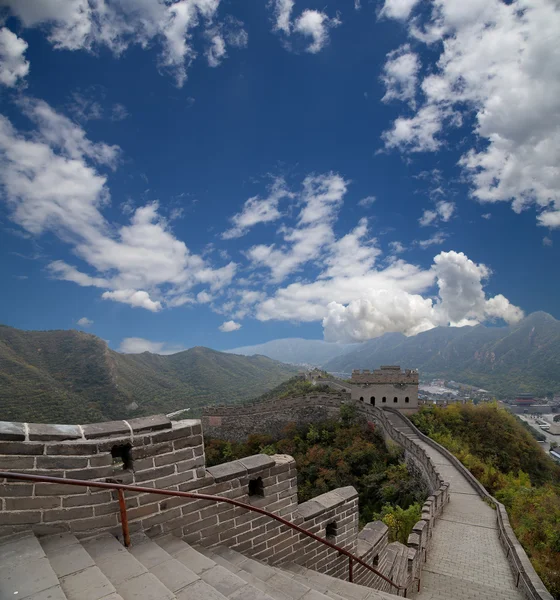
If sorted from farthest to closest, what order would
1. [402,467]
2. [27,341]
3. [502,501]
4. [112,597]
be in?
1. [27,341]
2. [402,467]
3. [502,501]
4. [112,597]

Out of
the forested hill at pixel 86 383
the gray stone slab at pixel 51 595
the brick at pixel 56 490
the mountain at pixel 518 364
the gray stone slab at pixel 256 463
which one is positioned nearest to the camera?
the gray stone slab at pixel 51 595

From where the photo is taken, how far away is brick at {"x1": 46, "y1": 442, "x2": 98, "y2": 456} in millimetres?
2977

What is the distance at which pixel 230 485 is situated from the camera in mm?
4074

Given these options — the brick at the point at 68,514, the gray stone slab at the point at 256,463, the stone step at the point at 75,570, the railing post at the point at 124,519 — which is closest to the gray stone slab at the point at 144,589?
the stone step at the point at 75,570

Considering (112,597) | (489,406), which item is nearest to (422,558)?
(112,597)

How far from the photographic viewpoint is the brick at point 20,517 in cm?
275

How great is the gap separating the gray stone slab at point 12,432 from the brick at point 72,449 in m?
0.23

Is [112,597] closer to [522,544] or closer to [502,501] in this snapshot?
[522,544]

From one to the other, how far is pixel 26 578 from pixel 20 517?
696mm

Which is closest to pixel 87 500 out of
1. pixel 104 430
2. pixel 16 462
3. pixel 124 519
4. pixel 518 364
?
pixel 124 519

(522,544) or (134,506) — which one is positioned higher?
(134,506)

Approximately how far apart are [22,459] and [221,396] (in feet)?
241

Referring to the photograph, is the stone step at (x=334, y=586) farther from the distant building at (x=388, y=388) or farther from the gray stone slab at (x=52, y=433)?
the distant building at (x=388, y=388)

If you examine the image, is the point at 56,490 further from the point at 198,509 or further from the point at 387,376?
the point at 387,376
